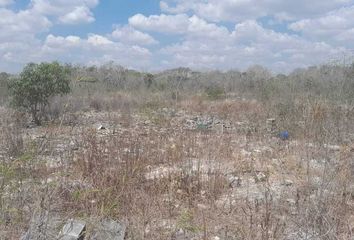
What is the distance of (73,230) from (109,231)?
0.30 m

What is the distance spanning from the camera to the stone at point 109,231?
3514mm

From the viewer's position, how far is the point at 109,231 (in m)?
3.57

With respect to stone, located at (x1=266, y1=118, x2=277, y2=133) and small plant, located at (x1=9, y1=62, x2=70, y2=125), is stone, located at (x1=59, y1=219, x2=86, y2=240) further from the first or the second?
small plant, located at (x1=9, y1=62, x2=70, y2=125)

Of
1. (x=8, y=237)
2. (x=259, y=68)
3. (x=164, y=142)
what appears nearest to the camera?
(x=8, y=237)

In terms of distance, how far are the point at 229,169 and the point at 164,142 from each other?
117 centimetres

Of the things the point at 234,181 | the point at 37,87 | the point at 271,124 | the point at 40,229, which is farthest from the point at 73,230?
the point at 37,87

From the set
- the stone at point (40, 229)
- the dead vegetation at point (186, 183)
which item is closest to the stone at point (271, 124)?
the dead vegetation at point (186, 183)

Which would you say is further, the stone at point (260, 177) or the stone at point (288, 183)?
the stone at point (260, 177)

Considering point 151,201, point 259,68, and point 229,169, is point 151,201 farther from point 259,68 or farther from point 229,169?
point 259,68

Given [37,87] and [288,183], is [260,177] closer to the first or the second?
[288,183]

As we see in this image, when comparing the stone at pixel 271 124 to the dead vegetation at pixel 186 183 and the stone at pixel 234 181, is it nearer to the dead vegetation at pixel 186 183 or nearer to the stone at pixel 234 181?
the dead vegetation at pixel 186 183

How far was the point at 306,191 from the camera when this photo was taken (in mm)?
4508

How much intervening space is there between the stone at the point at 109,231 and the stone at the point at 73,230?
9 centimetres

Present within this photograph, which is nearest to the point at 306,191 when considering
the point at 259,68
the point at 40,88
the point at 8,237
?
the point at 8,237
